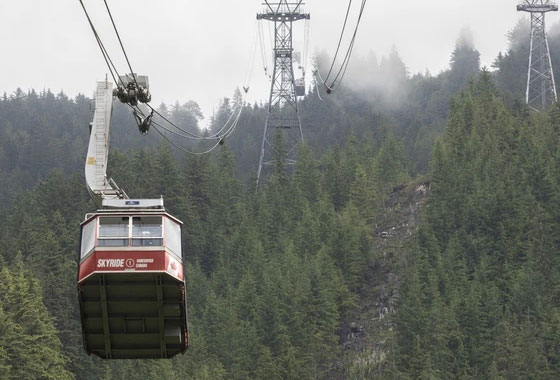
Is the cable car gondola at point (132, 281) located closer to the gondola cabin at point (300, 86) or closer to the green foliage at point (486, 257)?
the green foliage at point (486, 257)

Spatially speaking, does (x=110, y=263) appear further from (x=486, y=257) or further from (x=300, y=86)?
(x=300, y=86)

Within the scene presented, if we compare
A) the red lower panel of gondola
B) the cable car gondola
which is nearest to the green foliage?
the cable car gondola

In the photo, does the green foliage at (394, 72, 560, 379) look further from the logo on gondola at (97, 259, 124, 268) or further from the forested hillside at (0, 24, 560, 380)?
the logo on gondola at (97, 259, 124, 268)

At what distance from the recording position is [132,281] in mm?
38969

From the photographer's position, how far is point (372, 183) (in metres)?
121

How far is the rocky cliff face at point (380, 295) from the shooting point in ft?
298

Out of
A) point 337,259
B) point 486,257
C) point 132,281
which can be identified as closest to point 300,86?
point 337,259

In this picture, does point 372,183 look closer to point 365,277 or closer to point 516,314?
point 365,277

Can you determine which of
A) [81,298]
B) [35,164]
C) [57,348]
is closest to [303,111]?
[35,164]

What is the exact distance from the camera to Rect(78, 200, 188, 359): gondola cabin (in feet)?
126

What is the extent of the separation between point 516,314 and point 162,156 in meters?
41.7

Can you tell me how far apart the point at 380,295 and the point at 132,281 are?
212 ft

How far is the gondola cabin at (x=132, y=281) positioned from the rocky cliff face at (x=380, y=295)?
153 feet

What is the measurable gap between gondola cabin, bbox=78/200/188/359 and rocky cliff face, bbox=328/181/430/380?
4671 cm
